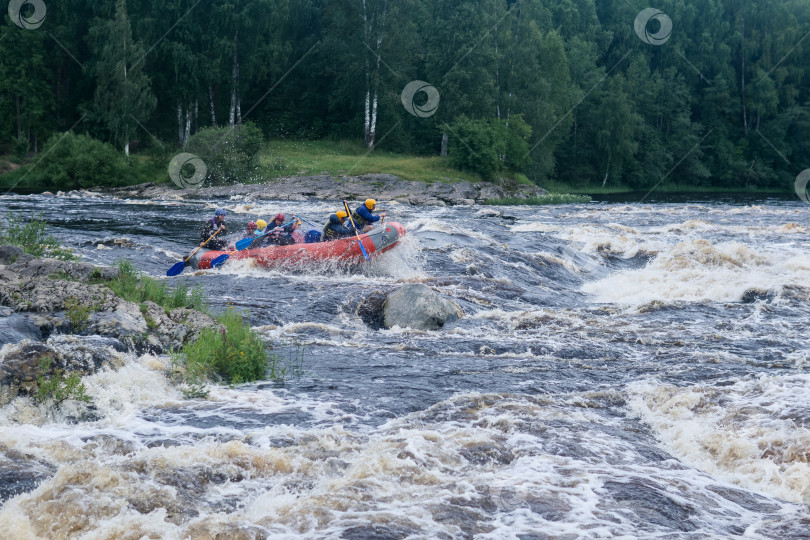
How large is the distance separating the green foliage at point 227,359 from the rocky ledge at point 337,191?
25062 millimetres

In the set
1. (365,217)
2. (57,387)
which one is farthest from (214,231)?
(57,387)

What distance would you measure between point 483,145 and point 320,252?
2622 cm

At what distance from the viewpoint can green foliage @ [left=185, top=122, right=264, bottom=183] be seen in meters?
36.3

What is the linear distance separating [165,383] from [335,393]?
177cm

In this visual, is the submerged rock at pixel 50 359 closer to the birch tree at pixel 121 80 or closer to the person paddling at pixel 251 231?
the person paddling at pixel 251 231

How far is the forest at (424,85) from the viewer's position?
129ft

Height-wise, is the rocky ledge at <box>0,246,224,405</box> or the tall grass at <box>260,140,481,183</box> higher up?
the tall grass at <box>260,140,481,183</box>

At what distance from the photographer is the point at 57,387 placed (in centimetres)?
666

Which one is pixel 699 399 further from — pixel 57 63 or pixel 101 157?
pixel 57 63
